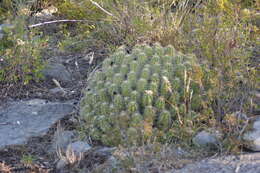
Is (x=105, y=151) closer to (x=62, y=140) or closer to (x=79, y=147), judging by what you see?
(x=79, y=147)

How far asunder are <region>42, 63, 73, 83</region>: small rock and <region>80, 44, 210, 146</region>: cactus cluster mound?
1341 millimetres

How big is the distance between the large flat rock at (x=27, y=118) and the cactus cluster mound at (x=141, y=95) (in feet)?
1.61

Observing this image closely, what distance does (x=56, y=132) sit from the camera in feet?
15.0

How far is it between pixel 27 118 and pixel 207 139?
190 cm

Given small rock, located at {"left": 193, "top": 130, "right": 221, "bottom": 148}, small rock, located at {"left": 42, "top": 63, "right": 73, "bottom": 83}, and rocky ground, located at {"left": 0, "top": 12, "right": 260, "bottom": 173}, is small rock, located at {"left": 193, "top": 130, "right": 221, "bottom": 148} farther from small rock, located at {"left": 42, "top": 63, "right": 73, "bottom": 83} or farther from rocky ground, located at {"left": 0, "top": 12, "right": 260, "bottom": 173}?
small rock, located at {"left": 42, "top": 63, "right": 73, "bottom": 83}

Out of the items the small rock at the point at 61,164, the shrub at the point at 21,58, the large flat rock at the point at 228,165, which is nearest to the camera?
the large flat rock at the point at 228,165

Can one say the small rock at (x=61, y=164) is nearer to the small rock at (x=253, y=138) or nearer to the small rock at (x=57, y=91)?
the small rock at (x=253, y=138)

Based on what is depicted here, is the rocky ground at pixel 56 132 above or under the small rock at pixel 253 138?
under

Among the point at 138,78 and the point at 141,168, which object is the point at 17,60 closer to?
the point at 138,78

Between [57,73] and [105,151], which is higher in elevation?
[57,73]

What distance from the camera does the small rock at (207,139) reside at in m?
4.12

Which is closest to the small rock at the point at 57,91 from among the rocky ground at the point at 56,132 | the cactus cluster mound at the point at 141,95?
the rocky ground at the point at 56,132

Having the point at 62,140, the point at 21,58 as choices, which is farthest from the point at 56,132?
the point at 21,58

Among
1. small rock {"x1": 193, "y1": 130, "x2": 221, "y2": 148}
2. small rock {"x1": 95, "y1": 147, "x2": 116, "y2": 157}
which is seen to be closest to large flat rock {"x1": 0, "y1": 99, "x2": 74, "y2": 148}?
small rock {"x1": 95, "y1": 147, "x2": 116, "y2": 157}
